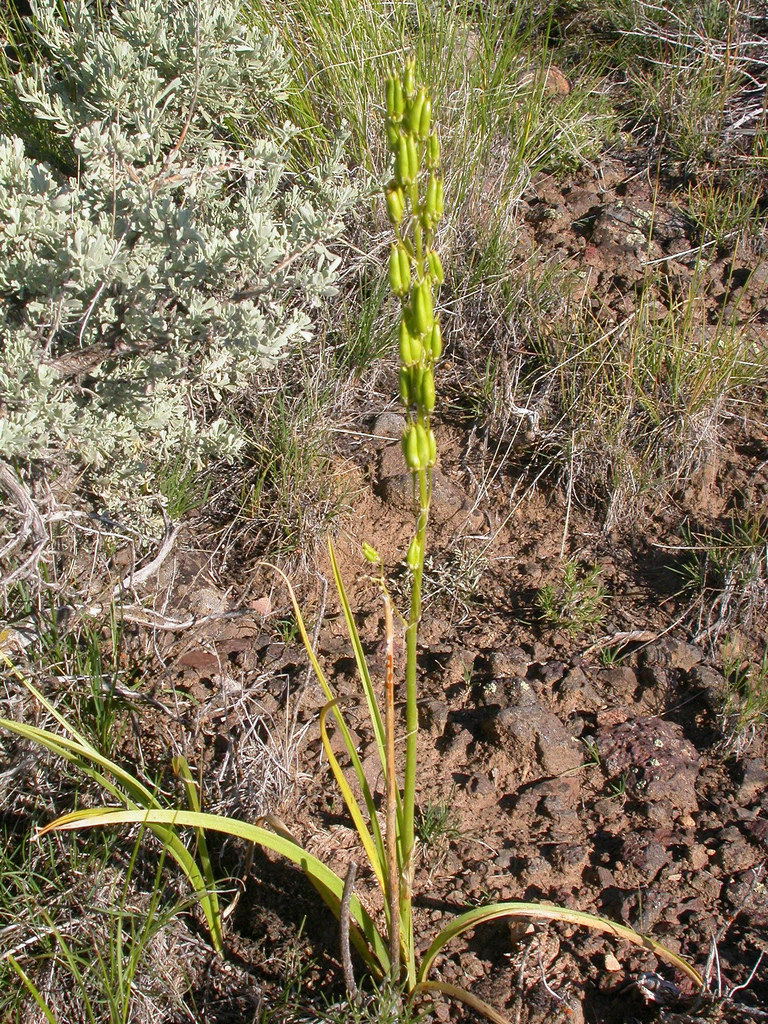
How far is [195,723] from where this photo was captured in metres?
2.10

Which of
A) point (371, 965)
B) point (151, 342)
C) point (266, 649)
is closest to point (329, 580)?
point (266, 649)

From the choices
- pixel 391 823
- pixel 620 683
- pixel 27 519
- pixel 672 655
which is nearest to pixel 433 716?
pixel 620 683

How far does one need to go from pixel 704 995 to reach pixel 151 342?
6.76 ft

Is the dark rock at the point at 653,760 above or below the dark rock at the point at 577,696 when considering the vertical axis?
below

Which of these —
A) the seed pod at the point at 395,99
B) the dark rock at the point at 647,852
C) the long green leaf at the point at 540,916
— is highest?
the seed pod at the point at 395,99

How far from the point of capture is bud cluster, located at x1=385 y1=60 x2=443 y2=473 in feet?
3.73

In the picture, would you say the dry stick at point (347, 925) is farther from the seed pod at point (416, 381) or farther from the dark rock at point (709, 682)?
the dark rock at point (709, 682)

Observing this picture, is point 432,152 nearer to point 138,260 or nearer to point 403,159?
point 403,159

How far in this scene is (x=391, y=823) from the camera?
1523 millimetres

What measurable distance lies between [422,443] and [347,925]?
92 cm

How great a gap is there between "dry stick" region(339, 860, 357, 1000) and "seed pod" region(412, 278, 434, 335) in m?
0.90

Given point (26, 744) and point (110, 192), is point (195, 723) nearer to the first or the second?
point (26, 744)

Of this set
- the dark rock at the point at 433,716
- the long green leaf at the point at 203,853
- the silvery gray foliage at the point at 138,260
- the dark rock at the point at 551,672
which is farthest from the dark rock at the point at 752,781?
the silvery gray foliage at the point at 138,260

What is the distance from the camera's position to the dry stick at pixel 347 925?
149 cm
